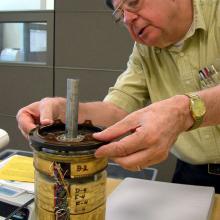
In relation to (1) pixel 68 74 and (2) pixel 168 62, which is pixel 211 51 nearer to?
(2) pixel 168 62

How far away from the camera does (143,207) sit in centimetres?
76

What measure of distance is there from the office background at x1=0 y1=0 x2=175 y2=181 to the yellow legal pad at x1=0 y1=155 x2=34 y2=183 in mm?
1300

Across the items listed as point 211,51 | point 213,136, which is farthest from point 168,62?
point 213,136

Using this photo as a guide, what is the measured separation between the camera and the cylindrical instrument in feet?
1.60

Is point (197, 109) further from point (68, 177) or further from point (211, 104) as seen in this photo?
point (68, 177)

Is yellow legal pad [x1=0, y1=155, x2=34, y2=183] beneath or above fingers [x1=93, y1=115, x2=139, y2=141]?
beneath

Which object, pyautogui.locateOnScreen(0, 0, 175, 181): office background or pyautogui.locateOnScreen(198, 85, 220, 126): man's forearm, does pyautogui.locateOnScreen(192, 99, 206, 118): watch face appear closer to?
pyautogui.locateOnScreen(198, 85, 220, 126): man's forearm

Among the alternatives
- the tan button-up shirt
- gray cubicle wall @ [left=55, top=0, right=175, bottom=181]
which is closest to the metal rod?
the tan button-up shirt

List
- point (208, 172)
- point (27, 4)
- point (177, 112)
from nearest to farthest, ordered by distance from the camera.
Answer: point (177, 112) < point (208, 172) < point (27, 4)

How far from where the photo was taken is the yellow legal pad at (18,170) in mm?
887

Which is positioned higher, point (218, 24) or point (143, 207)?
point (218, 24)

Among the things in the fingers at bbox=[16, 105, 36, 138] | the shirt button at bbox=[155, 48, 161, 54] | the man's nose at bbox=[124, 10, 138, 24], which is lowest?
the fingers at bbox=[16, 105, 36, 138]

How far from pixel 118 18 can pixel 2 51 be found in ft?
5.88

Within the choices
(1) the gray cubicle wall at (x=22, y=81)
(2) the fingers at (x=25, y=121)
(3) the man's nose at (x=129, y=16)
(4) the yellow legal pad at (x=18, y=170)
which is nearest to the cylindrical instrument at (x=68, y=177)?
(2) the fingers at (x=25, y=121)
